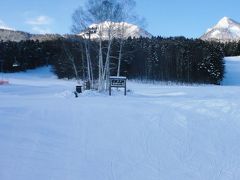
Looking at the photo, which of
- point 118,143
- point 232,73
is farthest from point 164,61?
point 118,143

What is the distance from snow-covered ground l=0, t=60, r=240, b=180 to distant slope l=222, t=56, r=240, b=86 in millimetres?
46768

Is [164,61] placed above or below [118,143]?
above

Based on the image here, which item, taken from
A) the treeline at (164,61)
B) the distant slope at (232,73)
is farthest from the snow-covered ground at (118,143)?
the distant slope at (232,73)

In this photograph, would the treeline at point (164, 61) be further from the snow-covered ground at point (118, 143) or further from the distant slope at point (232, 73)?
the snow-covered ground at point (118, 143)

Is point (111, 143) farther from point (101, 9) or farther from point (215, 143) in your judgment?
point (101, 9)

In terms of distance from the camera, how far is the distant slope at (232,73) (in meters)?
59.1

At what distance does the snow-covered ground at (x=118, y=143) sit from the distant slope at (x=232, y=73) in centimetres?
4677

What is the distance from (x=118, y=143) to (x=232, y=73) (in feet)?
188

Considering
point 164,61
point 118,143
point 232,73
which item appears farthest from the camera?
point 232,73

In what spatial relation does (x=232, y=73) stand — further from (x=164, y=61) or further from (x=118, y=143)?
(x=118, y=143)

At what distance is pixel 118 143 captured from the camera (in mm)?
9555

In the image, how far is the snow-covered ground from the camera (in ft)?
25.1

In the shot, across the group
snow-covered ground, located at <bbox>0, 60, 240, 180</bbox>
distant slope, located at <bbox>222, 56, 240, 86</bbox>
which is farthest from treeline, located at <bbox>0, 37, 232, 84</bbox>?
snow-covered ground, located at <bbox>0, 60, 240, 180</bbox>

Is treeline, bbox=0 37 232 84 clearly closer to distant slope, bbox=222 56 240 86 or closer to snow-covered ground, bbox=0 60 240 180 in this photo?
distant slope, bbox=222 56 240 86
